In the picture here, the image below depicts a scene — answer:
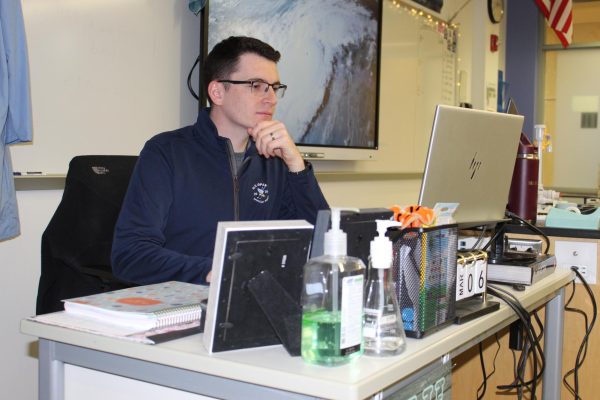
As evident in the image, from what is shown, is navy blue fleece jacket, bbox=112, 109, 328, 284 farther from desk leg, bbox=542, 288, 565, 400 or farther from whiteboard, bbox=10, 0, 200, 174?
desk leg, bbox=542, 288, 565, 400

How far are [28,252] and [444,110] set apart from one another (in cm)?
147

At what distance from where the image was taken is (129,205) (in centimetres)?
177

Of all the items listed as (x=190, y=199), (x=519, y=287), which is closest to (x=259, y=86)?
(x=190, y=199)

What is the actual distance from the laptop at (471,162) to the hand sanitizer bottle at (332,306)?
603mm

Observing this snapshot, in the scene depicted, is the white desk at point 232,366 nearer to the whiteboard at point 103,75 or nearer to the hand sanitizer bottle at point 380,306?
the hand sanitizer bottle at point 380,306

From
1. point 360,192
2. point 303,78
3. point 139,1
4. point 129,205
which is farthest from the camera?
point 360,192

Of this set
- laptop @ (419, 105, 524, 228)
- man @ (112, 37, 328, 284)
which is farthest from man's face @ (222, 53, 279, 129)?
laptop @ (419, 105, 524, 228)

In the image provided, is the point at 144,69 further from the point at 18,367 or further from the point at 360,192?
the point at 360,192

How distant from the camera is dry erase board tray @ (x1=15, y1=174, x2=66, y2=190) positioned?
2297mm

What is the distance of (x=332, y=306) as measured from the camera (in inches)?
40.3

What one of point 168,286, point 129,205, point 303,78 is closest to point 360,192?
point 303,78

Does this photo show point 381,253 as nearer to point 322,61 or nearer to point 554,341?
point 554,341

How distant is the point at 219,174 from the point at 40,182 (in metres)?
0.72

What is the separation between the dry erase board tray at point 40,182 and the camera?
90.4 inches
